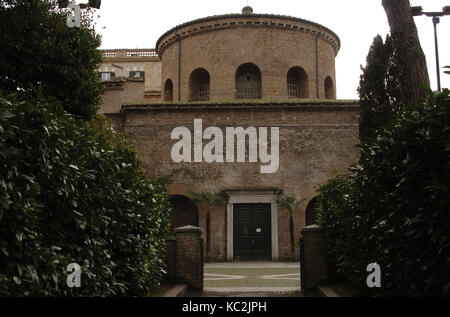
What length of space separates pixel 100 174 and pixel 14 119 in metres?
1.86

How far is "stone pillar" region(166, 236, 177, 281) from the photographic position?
1045cm

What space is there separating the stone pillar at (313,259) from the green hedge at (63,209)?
12.0ft

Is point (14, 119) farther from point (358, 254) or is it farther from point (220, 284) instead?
point (220, 284)

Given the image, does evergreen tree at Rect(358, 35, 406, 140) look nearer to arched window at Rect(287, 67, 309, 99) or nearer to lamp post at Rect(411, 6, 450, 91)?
lamp post at Rect(411, 6, 450, 91)

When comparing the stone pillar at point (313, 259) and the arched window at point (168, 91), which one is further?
the arched window at point (168, 91)

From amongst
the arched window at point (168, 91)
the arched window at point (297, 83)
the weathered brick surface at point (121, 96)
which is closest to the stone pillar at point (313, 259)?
the weathered brick surface at point (121, 96)

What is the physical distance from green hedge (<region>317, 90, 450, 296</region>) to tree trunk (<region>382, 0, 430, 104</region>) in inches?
151

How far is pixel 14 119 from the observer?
13.6 feet

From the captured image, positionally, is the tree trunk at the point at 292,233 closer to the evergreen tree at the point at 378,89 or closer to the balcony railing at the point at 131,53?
the evergreen tree at the point at 378,89

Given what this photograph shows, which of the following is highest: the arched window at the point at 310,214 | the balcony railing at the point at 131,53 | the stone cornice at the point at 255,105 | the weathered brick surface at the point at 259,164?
the balcony railing at the point at 131,53

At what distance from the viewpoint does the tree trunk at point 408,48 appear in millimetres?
9664

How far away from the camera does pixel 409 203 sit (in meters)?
4.68

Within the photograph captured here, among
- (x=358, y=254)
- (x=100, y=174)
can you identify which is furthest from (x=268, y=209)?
(x=100, y=174)

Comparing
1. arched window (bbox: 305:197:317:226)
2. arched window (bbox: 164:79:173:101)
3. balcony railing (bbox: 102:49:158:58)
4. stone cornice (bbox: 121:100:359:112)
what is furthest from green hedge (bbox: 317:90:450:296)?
balcony railing (bbox: 102:49:158:58)
